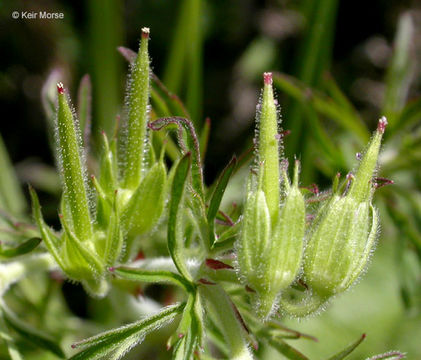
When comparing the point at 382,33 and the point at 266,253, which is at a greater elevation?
the point at 382,33

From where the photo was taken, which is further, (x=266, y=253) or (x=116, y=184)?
(x=116, y=184)

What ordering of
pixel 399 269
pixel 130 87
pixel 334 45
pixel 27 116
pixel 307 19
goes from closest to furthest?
pixel 130 87 → pixel 399 269 → pixel 307 19 → pixel 27 116 → pixel 334 45

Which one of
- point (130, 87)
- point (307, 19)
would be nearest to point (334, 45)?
point (307, 19)

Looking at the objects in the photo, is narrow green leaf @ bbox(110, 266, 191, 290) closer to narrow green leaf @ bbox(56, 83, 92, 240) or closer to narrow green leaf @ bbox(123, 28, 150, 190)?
narrow green leaf @ bbox(56, 83, 92, 240)

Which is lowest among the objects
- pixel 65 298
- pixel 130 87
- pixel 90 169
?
pixel 65 298

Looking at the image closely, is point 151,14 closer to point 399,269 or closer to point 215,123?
point 215,123

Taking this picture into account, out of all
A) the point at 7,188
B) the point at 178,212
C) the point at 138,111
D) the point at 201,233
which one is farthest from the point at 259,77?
the point at 178,212

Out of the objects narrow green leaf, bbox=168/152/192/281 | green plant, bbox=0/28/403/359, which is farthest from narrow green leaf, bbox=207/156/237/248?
narrow green leaf, bbox=168/152/192/281
